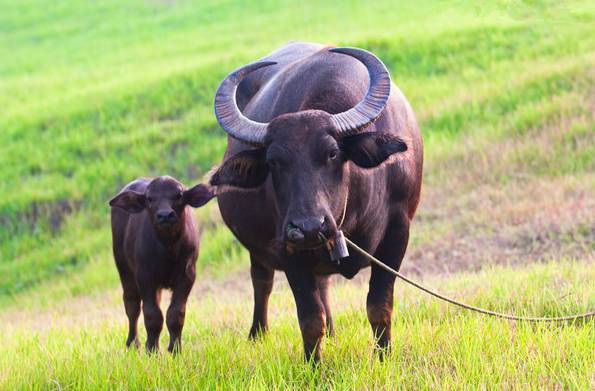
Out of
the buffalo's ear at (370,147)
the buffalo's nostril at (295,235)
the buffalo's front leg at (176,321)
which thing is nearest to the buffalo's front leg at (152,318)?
the buffalo's front leg at (176,321)

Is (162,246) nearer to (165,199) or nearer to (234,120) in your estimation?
(165,199)

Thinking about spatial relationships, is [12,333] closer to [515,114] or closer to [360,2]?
[515,114]

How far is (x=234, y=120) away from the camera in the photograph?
5148 mm

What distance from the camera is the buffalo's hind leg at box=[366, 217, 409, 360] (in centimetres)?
559

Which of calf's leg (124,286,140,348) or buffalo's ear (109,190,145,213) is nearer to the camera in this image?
buffalo's ear (109,190,145,213)

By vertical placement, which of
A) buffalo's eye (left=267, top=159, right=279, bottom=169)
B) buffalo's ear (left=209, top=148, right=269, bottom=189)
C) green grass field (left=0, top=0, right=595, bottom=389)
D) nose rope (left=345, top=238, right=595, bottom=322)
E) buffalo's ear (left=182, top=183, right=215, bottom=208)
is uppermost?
buffalo's eye (left=267, top=159, right=279, bottom=169)

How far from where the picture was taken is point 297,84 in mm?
5832

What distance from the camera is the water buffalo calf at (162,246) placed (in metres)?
6.78

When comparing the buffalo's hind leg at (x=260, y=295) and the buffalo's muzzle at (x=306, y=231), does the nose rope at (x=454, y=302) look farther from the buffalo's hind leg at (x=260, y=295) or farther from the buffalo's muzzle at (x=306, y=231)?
the buffalo's hind leg at (x=260, y=295)

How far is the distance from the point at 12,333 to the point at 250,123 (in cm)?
→ 416

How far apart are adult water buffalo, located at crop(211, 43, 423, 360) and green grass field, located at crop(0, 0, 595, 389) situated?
51cm

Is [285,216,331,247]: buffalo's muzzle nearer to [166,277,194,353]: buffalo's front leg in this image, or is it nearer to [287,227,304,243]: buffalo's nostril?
[287,227,304,243]: buffalo's nostril

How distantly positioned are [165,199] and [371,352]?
2279 millimetres

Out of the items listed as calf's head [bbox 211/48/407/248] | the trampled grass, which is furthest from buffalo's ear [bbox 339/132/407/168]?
the trampled grass
